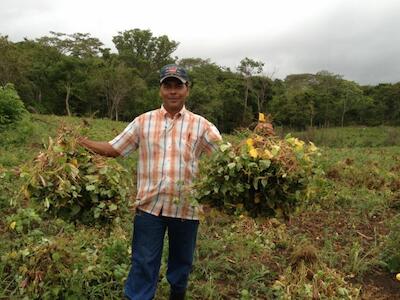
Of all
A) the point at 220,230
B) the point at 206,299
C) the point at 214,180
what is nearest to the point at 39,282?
the point at 206,299

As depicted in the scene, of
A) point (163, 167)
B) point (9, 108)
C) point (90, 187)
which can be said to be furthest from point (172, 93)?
point (9, 108)

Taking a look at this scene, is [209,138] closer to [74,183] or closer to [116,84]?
[74,183]

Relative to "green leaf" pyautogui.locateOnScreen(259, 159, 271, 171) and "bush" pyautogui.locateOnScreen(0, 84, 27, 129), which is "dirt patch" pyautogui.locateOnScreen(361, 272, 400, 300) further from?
"bush" pyautogui.locateOnScreen(0, 84, 27, 129)

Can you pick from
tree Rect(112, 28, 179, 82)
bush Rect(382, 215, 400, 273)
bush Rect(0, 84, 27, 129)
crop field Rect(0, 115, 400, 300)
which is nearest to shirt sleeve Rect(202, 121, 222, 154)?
crop field Rect(0, 115, 400, 300)

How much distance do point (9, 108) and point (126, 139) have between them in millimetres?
7442

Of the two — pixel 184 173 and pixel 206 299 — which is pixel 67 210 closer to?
pixel 184 173

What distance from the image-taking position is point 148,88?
4016 centimetres

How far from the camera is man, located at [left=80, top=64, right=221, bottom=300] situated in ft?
10.1

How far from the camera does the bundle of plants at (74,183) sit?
9.32 ft

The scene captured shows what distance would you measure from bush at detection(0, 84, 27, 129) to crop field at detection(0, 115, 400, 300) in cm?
390

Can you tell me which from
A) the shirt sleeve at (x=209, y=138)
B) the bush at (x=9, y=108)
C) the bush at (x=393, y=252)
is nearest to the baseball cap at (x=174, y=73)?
the shirt sleeve at (x=209, y=138)

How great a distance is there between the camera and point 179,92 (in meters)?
3.14

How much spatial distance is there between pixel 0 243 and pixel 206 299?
6.12 ft

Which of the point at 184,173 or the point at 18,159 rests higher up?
the point at 184,173
